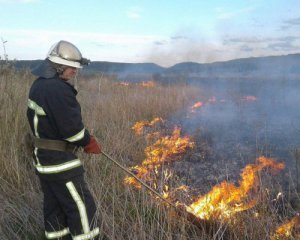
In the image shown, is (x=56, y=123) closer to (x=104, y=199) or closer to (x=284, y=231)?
(x=104, y=199)

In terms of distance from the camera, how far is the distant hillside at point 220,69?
65.3 ft

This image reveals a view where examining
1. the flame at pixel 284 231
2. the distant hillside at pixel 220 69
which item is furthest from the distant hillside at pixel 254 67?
the flame at pixel 284 231

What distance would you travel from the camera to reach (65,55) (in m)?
3.01

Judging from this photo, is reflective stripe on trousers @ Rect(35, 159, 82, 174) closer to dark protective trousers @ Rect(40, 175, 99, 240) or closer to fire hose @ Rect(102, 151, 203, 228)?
dark protective trousers @ Rect(40, 175, 99, 240)

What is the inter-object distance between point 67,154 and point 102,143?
94.3 inches

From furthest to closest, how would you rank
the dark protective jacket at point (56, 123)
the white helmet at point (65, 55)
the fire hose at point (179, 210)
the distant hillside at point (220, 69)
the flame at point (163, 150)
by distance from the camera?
the distant hillside at point (220, 69), the flame at point (163, 150), the fire hose at point (179, 210), the white helmet at point (65, 55), the dark protective jacket at point (56, 123)

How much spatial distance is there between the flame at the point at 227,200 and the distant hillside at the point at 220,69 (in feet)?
7.69

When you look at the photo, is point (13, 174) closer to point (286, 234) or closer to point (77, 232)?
point (77, 232)

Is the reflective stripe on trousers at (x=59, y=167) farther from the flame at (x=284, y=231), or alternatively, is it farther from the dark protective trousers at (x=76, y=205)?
the flame at (x=284, y=231)

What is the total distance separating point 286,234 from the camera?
2.98 metres

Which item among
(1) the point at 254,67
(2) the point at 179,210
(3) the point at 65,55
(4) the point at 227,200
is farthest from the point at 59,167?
(1) the point at 254,67

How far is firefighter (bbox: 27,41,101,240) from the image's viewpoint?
9.61ft

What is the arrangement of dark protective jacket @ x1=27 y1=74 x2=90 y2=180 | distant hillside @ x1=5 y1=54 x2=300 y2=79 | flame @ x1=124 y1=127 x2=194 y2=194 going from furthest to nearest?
distant hillside @ x1=5 y1=54 x2=300 y2=79 < flame @ x1=124 y1=127 x2=194 y2=194 < dark protective jacket @ x1=27 y1=74 x2=90 y2=180

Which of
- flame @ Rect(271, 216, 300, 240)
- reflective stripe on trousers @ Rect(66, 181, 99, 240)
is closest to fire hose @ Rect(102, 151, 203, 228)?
reflective stripe on trousers @ Rect(66, 181, 99, 240)
